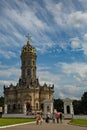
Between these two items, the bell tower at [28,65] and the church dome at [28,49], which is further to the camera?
the church dome at [28,49]

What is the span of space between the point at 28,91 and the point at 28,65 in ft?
36.8

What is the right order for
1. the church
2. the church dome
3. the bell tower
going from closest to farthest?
the church
the bell tower
the church dome

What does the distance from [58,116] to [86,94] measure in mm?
71204

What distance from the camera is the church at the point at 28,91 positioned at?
327 feet

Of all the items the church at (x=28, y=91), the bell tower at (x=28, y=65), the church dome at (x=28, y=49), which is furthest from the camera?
the church dome at (x=28, y=49)

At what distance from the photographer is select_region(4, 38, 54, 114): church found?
99750 millimetres

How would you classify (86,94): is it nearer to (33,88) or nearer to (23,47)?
(33,88)

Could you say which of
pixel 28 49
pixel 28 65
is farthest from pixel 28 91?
pixel 28 49

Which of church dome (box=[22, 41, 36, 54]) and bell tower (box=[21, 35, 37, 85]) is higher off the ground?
church dome (box=[22, 41, 36, 54])

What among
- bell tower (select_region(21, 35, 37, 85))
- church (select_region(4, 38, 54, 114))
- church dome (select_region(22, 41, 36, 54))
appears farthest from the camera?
church dome (select_region(22, 41, 36, 54))

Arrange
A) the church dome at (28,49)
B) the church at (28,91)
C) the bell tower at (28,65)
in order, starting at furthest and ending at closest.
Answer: the church dome at (28,49) < the bell tower at (28,65) < the church at (28,91)

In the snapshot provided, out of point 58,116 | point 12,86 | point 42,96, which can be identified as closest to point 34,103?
point 42,96

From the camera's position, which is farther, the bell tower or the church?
the bell tower

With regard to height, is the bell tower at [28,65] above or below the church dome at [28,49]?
below
